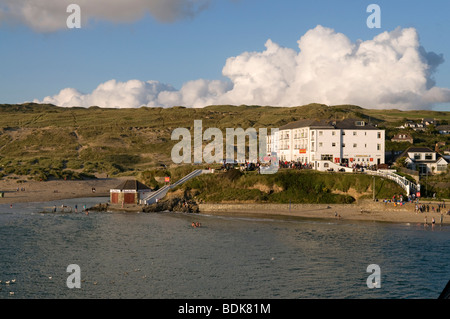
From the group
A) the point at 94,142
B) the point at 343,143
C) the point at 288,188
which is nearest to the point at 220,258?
the point at 288,188

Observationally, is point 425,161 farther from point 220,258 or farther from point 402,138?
point 220,258

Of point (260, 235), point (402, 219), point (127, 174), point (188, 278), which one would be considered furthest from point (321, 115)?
point (188, 278)

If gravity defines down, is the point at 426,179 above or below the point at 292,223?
above

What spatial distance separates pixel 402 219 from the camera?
59.9m

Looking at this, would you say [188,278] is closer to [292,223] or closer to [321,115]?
[292,223]

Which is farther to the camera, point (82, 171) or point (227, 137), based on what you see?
point (227, 137)

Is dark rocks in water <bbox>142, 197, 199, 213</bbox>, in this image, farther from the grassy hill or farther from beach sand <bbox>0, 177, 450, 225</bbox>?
the grassy hill

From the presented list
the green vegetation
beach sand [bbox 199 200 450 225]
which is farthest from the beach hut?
beach sand [bbox 199 200 450 225]

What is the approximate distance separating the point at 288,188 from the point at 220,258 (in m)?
33.4

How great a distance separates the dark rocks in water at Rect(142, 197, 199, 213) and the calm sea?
8692 mm

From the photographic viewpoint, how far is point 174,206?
72.4m

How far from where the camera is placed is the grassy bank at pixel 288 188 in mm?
68613

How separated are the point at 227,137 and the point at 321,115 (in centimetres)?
4675

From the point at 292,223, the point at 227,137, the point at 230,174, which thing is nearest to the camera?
the point at 292,223
